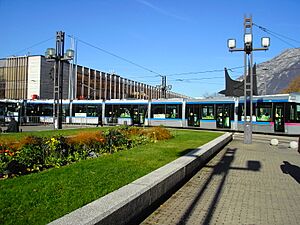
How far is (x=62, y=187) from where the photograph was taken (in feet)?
17.9

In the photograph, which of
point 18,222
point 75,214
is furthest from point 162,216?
point 18,222

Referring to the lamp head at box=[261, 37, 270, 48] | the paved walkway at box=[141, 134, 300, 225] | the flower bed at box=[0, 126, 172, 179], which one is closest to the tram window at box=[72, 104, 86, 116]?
the lamp head at box=[261, 37, 270, 48]

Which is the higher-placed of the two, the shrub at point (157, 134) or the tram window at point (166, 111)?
the tram window at point (166, 111)

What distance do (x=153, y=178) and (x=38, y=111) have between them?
38482 mm

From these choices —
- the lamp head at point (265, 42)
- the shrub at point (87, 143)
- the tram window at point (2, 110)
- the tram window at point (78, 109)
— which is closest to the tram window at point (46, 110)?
the tram window at point (78, 109)

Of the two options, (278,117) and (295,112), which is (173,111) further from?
(295,112)

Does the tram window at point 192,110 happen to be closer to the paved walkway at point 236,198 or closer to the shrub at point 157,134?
the shrub at point 157,134

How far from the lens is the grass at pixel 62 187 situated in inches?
160

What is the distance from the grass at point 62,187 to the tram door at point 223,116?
2064 centimetres

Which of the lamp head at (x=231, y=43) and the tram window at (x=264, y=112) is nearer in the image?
the lamp head at (x=231, y=43)

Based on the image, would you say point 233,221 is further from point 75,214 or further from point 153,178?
point 75,214

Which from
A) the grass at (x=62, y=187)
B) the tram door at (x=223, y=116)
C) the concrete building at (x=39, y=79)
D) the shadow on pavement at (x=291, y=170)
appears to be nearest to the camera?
the grass at (x=62, y=187)

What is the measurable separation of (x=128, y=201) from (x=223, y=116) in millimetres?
25021

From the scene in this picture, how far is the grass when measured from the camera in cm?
407
